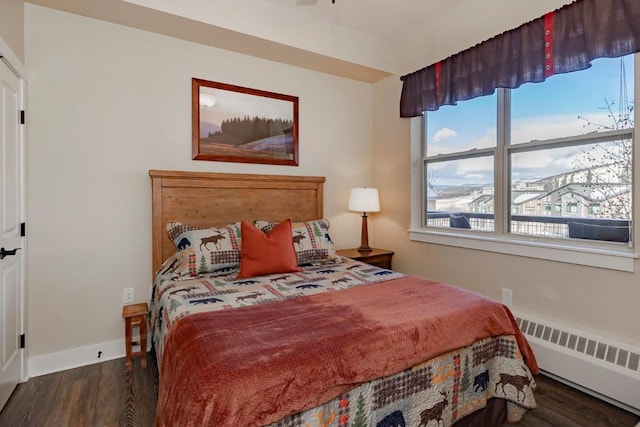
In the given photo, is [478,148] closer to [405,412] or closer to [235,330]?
[405,412]

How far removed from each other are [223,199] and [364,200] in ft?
4.50

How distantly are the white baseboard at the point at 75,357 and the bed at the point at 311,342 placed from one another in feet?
1.59

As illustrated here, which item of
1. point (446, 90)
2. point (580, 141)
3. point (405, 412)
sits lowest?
point (405, 412)

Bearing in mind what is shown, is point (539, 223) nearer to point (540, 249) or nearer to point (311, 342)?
point (540, 249)

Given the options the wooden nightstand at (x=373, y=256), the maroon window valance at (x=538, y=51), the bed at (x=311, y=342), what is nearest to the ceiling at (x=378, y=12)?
the maroon window valance at (x=538, y=51)

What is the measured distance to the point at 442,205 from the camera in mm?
3271

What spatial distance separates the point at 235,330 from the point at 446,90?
2.59m

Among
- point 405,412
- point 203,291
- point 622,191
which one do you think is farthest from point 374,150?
point 405,412

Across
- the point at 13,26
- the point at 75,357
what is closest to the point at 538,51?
the point at 13,26

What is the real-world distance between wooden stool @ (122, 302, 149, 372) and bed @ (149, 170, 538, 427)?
9cm

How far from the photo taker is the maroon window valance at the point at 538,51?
1916 mm

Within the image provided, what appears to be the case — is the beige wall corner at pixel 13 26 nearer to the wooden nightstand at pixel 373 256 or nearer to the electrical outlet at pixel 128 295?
the electrical outlet at pixel 128 295

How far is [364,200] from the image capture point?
11.3ft

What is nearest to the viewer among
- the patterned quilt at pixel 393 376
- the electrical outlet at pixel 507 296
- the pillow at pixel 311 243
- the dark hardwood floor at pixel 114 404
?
the patterned quilt at pixel 393 376
